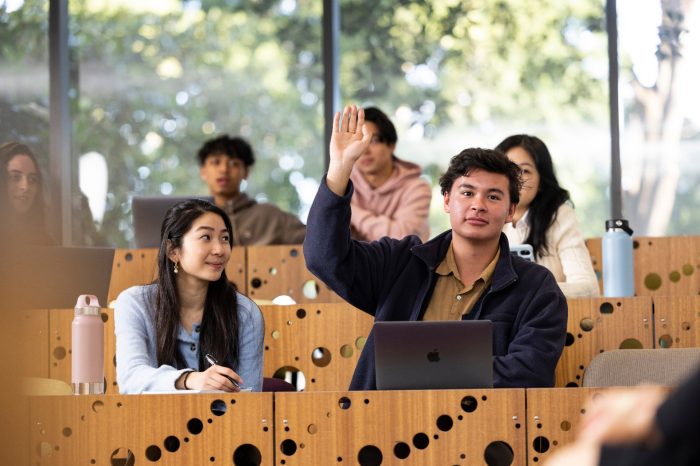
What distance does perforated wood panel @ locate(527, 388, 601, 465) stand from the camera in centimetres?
226

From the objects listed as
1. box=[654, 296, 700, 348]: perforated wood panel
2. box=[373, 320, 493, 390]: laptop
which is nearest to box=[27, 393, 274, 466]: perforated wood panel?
box=[373, 320, 493, 390]: laptop

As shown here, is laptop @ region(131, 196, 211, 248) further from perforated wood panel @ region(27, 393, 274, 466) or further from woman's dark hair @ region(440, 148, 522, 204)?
perforated wood panel @ region(27, 393, 274, 466)

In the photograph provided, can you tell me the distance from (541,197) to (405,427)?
191cm

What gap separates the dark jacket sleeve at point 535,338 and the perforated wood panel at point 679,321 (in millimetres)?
353

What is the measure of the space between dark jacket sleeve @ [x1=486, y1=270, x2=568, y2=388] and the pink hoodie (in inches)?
64.3

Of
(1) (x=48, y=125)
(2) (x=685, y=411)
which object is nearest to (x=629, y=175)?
(1) (x=48, y=125)

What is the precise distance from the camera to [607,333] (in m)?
3.22

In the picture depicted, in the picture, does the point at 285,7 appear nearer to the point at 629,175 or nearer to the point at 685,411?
the point at 629,175

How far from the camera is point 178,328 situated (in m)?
3.15

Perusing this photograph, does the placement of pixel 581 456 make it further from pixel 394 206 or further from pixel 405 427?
pixel 394 206

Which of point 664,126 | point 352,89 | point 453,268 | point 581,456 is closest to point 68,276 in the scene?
point 453,268

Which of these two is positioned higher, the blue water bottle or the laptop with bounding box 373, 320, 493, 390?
the blue water bottle

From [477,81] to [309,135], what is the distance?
84cm

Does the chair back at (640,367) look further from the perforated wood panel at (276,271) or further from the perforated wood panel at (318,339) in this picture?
the perforated wood panel at (276,271)
